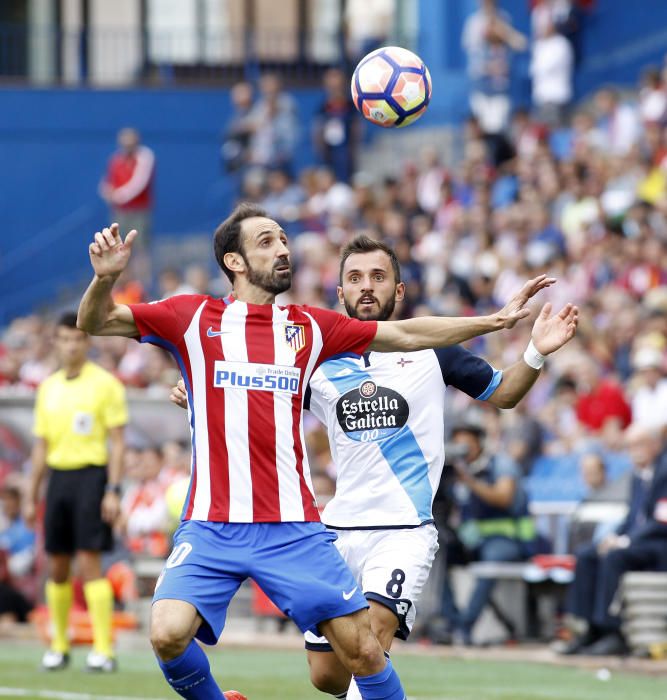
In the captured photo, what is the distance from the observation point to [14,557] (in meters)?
17.4

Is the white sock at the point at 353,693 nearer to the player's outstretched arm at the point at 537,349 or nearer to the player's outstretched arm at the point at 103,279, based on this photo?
the player's outstretched arm at the point at 537,349

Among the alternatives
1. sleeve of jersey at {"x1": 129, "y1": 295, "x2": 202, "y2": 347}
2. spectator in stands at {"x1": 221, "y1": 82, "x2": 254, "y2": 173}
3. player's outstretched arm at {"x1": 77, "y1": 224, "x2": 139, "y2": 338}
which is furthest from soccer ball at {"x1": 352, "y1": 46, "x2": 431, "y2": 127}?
spectator in stands at {"x1": 221, "y1": 82, "x2": 254, "y2": 173}

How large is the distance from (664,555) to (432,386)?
5.40 metres

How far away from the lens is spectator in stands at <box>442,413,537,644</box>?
1386 centimetres

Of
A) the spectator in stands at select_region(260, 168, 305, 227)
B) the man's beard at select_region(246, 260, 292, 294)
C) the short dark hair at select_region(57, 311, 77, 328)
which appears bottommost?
the short dark hair at select_region(57, 311, 77, 328)

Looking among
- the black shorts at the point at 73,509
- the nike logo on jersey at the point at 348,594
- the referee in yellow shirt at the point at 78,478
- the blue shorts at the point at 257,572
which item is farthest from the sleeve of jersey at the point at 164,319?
the black shorts at the point at 73,509

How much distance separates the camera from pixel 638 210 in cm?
1709

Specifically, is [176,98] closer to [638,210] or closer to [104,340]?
[104,340]

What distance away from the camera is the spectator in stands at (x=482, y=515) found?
13.9 meters

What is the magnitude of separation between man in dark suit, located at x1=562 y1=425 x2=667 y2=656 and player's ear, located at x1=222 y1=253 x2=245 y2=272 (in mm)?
6153

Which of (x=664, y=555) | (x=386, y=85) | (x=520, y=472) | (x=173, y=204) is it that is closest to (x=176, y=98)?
(x=173, y=204)

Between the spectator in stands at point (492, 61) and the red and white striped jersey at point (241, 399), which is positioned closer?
the red and white striped jersey at point (241, 399)

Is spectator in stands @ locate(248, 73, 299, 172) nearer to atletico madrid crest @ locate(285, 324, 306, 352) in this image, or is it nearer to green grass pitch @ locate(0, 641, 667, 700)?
green grass pitch @ locate(0, 641, 667, 700)

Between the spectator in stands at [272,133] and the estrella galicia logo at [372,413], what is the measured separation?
1759 centimetres
